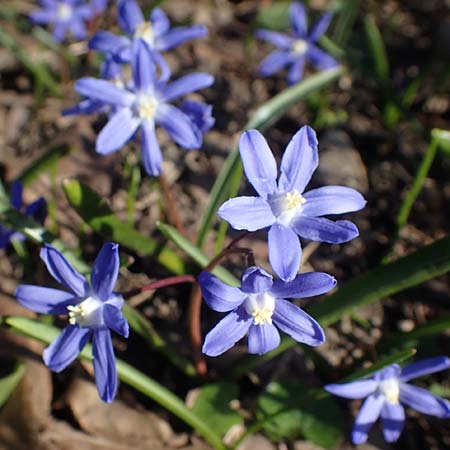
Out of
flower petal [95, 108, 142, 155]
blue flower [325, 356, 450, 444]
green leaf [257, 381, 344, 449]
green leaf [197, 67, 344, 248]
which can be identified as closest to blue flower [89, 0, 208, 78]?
flower petal [95, 108, 142, 155]

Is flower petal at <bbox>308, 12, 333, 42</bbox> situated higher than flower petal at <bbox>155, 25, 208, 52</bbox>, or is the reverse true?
flower petal at <bbox>155, 25, 208, 52</bbox>

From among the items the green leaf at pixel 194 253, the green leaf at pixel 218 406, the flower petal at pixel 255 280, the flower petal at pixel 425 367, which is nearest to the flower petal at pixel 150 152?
the green leaf at pixel 194 253

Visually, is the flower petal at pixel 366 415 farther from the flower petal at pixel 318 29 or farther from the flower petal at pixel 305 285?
the flower petal at pixel 318 29

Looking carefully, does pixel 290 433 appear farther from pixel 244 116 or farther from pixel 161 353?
pixel 244 116

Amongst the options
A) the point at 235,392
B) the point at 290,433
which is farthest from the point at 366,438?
the point at 235,392

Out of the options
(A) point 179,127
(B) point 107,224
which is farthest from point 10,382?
(A) point 179,127

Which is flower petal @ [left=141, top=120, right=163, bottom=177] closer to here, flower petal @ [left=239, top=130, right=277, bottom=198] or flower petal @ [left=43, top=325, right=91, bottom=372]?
flower petal @ [left=239, top=130, right=277, bottom=198]
